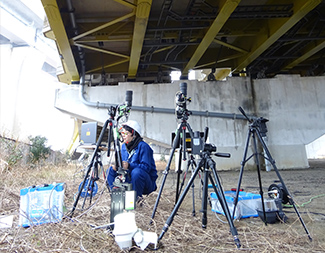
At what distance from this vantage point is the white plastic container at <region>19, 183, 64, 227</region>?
217 centimetres

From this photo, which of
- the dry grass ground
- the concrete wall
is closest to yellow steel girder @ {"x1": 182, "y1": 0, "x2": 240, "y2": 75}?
the concrete wall

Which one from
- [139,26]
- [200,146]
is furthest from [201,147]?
[139,26]

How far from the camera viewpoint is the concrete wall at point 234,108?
7.83 m

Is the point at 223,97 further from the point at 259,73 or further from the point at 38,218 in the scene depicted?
the point at 38,218

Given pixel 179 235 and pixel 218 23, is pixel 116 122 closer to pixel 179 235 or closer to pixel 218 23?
pixel 179 235

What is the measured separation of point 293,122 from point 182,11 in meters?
5.82

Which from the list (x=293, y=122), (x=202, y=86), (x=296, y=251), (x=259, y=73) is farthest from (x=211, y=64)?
(x=296, y=251)

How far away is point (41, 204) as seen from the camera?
2254 mm

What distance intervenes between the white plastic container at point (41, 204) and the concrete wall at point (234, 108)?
5.55 meters

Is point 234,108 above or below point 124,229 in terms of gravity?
above

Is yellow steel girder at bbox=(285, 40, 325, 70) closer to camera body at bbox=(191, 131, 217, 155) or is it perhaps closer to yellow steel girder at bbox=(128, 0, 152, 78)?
yellow steel girder at bbox=(128, 0, 152, 78)

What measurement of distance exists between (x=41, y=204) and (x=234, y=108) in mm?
7336

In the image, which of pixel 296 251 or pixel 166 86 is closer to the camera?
pixel 296 251

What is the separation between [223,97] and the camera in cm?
823
